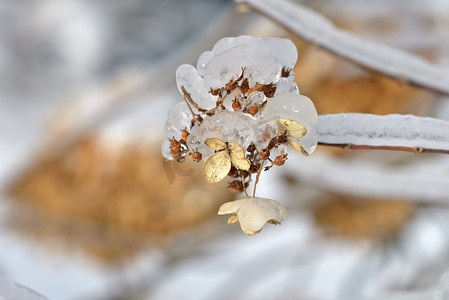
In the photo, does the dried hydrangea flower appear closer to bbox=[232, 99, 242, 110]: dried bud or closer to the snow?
bbox=[232, 99, 242, 110]: dried bud

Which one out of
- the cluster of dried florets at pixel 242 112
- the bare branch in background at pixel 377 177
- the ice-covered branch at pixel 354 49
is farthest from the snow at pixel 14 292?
the bare branch in background at pixel 377 177

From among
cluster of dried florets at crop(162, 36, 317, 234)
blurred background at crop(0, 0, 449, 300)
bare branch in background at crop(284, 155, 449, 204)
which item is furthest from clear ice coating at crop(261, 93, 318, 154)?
blurred background at crop(0, 0, 449, 300)

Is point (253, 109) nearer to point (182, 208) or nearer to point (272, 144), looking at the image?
point (272, 144)

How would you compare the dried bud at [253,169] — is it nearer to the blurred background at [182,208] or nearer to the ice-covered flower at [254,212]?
the ice-covered flower at [254,212]

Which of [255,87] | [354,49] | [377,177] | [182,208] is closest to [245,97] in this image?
[255,87]

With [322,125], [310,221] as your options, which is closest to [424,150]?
[322,125]

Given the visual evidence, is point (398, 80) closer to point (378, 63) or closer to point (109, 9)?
point (378, 63)
